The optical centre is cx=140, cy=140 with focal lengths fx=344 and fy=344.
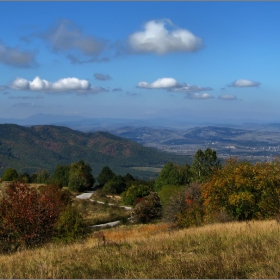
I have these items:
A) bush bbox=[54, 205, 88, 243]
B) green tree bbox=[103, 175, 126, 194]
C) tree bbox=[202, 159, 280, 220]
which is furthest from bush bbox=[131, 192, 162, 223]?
green tree bbox=[103, 175, 126, 194]

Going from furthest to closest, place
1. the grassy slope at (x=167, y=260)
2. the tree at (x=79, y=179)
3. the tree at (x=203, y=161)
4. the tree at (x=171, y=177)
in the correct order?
the tree at (x=79, y=179) → the tree at (x=171, y=177) → the tree at (x=203, y=161) → the grassy slope at (x=167, y=260)

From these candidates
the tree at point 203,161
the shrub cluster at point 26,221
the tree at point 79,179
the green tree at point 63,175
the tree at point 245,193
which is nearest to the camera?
the shrub cluster at point 26,221

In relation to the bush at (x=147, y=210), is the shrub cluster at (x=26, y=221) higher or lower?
→ higher

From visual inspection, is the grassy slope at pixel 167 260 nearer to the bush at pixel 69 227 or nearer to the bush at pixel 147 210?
the bush at pixel 69 227

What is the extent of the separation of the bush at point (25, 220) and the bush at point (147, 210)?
26432 mm

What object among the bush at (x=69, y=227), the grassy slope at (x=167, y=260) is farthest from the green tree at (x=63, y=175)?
the grassy slope at (x=167, y=260)

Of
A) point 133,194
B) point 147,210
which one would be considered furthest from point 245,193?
point 133,194

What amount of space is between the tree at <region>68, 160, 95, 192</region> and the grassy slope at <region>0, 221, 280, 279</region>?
6200 cm

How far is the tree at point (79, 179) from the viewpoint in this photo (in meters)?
69.9

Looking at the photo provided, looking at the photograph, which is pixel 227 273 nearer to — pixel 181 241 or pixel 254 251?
pixel 254 251

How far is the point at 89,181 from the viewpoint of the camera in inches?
2918

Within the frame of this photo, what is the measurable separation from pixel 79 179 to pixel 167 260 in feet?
212

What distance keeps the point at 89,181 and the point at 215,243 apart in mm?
67145

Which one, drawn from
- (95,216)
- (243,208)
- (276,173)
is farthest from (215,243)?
(95,216)
